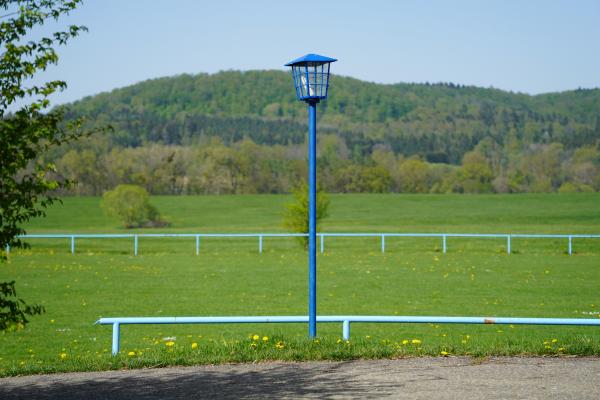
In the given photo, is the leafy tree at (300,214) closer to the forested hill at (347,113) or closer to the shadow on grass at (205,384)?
the shadow on grass at (205,384)

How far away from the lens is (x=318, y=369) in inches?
345

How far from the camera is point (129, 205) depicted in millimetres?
65188

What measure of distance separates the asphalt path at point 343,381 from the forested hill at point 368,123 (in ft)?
303

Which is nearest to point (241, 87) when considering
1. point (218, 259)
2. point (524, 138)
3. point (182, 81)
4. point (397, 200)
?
point (182, 81)

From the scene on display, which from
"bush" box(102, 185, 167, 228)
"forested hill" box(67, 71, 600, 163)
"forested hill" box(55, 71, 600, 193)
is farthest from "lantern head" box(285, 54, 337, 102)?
"forested hill" box(67, 71, 600, 163)

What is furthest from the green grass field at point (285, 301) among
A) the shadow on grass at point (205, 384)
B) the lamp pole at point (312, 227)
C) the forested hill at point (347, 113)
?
the forested hill at point (347, 113)

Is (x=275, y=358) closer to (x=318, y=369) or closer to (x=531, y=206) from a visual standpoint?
(x=318, y=369)

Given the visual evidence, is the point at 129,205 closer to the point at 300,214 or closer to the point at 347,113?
the point at 300,214

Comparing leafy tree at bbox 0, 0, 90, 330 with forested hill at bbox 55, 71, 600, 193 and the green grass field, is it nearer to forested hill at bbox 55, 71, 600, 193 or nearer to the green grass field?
the green grass field

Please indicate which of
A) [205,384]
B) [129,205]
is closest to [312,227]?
[205,384]

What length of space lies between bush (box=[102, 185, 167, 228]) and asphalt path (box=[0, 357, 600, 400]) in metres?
56.3

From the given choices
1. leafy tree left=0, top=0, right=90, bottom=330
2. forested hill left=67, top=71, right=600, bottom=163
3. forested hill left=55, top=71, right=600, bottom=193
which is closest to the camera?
leafy tree left=0, top=0, right=90, bottom=330

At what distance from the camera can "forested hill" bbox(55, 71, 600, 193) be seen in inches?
4195

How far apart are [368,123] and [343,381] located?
136 metres
